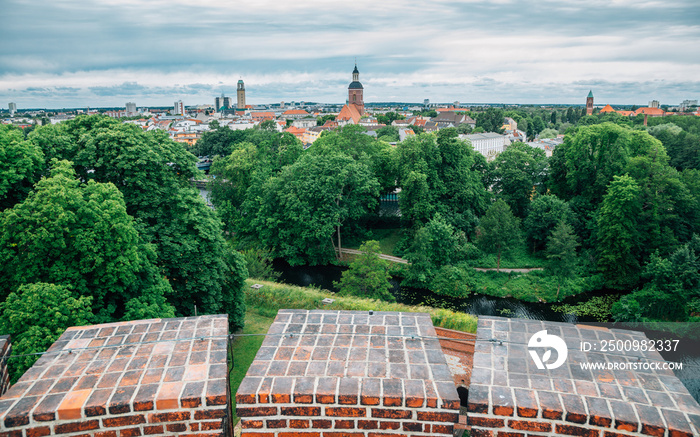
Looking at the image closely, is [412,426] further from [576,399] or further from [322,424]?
[576,399]

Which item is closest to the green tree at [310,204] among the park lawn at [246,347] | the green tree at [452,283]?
the green tree at [452,283]

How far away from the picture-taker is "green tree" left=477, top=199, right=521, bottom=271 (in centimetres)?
3481

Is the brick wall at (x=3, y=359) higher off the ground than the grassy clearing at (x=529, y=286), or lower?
higher

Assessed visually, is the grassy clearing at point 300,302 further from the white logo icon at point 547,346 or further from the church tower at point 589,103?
the church tower at point 589,103

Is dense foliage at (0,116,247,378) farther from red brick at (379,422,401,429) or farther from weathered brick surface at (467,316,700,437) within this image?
weathered brick surface at (467,316,700,437)

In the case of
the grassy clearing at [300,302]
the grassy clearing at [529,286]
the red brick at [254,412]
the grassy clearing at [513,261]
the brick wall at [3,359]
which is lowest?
the grassy clearing at [529,286]

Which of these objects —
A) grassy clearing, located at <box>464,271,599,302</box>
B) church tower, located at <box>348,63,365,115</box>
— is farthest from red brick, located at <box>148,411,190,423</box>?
church tower, located at <box>348,63,365,115</box>

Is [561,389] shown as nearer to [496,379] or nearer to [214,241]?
[496,379]

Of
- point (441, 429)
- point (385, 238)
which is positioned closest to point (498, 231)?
point (385, 238)

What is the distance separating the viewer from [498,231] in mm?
34750

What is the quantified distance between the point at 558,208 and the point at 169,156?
2844cm

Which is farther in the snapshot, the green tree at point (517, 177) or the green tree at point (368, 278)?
the green tree at point (517, 177)

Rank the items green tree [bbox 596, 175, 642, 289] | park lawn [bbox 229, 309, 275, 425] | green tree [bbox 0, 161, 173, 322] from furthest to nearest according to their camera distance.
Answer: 1. green tree [bbox 596, 175, 642, 289]
2. park lawn [bbox 229, 309, 275, 425]
3. green tree [bbox 0, 161, 173, 322]

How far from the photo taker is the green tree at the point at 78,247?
14.3 meters
